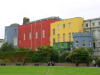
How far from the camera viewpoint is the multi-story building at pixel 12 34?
4432 inches

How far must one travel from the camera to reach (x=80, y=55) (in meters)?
66.9

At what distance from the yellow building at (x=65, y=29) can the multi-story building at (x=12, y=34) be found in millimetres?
23708

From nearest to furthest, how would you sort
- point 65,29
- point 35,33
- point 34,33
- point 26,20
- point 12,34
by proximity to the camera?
point 65,29 < point 35,33 < point 34,33 < point 26,20 < point 12,34

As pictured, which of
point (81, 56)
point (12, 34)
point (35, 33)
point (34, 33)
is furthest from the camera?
point (12, 34)

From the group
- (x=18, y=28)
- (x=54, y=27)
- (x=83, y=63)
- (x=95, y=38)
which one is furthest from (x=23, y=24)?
(x=83, y=63)

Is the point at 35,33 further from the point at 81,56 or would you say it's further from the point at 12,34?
the point at 81,56

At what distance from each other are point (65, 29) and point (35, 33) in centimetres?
1605

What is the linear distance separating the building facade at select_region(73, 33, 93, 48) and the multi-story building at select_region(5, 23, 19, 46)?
3947cm

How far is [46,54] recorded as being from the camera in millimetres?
75438

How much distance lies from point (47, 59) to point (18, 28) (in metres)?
38.9
